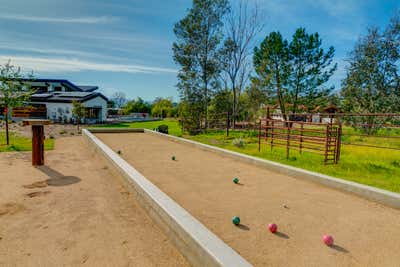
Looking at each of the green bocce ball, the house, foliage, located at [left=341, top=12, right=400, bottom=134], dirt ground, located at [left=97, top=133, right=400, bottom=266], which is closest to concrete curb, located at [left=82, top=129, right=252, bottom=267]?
dirt ground, located at [left=97, top=133, right=400, bottom=266]

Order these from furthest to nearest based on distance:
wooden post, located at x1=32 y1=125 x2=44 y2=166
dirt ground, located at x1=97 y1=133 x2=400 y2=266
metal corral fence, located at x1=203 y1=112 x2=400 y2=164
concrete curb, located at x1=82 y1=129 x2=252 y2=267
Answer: metal corral fence, located at x1=203 y1=112 x2=400 y2=164
wooden post, located at x1=32 y1=125 x2=44 y2=166
dirt ground, located at x1=97 y1=133 x2=400 y2=266
concrete curb, located at x1=82 y1=129 x2=252 y2=267

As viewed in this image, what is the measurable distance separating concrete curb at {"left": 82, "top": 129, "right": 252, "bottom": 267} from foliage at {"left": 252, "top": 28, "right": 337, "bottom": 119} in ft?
65.7

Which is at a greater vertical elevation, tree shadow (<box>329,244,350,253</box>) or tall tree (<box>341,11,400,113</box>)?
tall tree (<box>341,11,400,113</box>)

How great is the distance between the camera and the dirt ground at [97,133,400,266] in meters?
2.37

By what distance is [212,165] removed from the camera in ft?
21.0

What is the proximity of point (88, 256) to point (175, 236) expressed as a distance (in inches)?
35.2

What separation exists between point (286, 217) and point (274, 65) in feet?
69.9

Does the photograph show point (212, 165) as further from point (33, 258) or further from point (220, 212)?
point (33, 258)

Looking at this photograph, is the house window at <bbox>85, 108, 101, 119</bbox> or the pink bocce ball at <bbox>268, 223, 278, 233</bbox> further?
the house window at <bbox>85, 108, 101, 119</bbox>

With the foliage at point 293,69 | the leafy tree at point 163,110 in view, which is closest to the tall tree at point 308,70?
the foliage at point 293,69

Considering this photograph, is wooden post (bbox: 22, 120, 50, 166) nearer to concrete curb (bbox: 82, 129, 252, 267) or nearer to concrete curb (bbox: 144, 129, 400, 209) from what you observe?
concrete curb (bbox: 82, 129, 252, 267)

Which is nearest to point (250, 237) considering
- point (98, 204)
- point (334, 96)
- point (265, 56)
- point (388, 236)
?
point (388, 236)

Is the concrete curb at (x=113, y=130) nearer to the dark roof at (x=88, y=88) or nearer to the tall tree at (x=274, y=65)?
the tall tree at (x=274, y=65)

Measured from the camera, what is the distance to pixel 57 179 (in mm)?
5141
